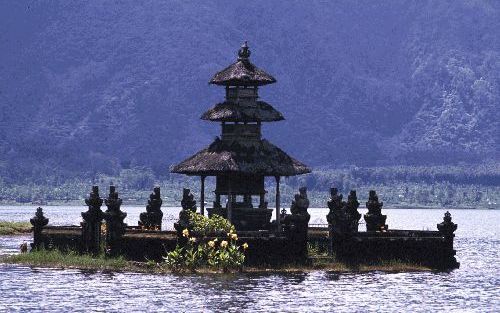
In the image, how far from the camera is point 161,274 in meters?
73.7

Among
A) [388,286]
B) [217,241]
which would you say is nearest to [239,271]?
[217,241]

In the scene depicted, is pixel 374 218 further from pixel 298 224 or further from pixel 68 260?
pixel 68 260

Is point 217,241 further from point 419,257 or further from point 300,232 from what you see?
point 419,257

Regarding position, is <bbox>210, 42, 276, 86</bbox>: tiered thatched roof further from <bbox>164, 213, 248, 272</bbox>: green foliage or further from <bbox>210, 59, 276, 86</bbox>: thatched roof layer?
<bbox>164, 213, 248, 272</bbox>: green foliage

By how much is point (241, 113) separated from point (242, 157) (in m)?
3.03

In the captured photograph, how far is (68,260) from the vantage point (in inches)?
3147

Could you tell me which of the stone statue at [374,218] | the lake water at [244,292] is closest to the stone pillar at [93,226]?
the lake water at [244,292]

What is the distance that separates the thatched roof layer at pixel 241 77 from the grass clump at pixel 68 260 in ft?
43.8

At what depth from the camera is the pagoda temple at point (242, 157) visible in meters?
80.8

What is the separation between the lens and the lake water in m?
59.6

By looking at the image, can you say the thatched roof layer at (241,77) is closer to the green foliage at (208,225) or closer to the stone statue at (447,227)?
the green foliage at (208,225)

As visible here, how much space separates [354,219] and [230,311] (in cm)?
2908

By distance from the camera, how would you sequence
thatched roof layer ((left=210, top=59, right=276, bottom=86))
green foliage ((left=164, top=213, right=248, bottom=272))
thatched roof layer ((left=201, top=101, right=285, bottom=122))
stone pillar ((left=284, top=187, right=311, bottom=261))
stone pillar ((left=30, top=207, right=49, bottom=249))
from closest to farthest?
green foliage ((left=164, top=213, right=248, bottom=272))
stone pillar ((left=284, top=187, right=311, bottom=261))
thatched roof layer ((left=201, top=101, right=285, bottom=122))
thatched roof layer ((left=210, top=59, right=276, bottom=86))
stone pillar ((left=30, top=207, right=49, bottom=249))

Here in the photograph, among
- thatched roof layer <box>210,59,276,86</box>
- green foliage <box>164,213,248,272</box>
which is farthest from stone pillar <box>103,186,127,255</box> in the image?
thatched roof layer <box>210,59,276,86</box>
